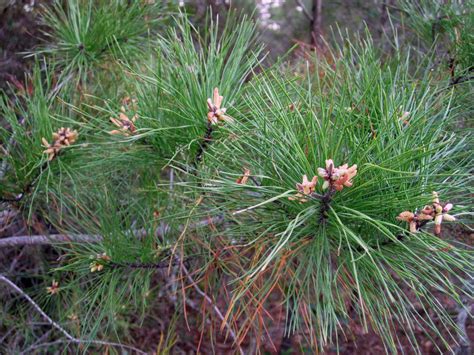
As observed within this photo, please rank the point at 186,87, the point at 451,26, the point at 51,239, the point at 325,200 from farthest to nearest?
the point at 51,239 < the point at 451,26 < the point at 186,87 < the point at 325,200

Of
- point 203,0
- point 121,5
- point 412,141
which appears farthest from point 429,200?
point 203,0

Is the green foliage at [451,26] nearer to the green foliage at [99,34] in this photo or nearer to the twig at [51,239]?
the green foliage at [99,34]

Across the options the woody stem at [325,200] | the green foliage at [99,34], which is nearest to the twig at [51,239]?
the green foliage at [99,34]

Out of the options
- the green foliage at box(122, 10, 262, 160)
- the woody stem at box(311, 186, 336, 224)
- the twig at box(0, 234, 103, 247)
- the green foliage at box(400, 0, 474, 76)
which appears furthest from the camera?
the twig at box(0, 234, 103, 247)

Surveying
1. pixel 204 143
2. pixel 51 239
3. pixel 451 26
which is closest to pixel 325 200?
pixel 204 143

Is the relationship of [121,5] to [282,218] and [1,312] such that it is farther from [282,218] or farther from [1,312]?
[1,312]

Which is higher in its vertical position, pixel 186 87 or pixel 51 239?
pixel 186 87

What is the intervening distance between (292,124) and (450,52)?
560mm

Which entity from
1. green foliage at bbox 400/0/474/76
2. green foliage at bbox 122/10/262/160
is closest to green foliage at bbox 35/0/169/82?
green foliage at bbox 122/10/262/160

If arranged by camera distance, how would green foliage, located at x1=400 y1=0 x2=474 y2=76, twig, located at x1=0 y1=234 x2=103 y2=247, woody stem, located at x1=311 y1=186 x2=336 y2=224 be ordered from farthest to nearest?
twig, located at x1=0 y1=234 x2=103 y2=247
green foliage, located at x1=400 y1=0 x2=474 y2=76
woody stem, located at x1=311 y1=186 x2=336 y2=224

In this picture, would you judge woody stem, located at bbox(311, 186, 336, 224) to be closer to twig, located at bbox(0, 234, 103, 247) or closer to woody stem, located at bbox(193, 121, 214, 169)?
woody stem, located at bbox(193, 121, 214, 169)

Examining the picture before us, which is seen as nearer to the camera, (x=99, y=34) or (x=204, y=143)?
(x=204, y=143)

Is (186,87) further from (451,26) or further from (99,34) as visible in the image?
(451,26)

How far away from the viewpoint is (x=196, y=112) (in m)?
0.79
